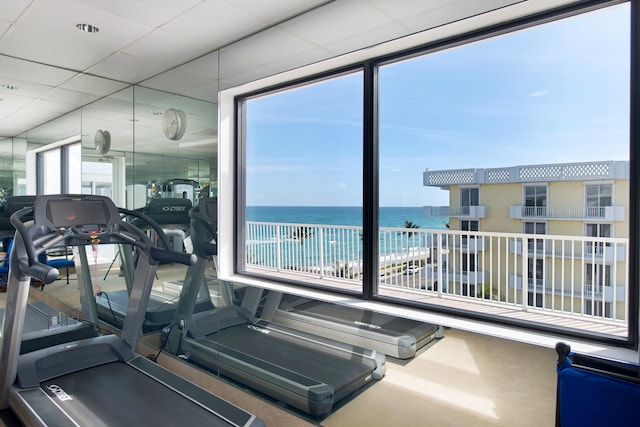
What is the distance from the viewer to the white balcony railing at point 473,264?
259 cm

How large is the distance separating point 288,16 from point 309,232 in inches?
110

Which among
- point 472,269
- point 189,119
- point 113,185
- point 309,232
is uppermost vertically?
point 189,119

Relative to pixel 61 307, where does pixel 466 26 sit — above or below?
above

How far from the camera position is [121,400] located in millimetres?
2475

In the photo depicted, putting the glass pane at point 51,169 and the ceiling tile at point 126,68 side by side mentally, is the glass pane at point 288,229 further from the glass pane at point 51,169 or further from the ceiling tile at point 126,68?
the glass pane at point 51,169

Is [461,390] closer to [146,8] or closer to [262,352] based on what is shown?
[262,352]

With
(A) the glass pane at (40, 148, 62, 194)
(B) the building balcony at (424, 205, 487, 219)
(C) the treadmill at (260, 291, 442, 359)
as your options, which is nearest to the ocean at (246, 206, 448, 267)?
(B) the building balcony at (424, 205, 487, 219)

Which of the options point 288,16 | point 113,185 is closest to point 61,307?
point 113,185

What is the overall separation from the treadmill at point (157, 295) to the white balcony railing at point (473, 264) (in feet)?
2.12

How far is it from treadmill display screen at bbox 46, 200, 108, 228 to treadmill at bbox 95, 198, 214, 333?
95 cm

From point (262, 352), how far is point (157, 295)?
1.64 meters

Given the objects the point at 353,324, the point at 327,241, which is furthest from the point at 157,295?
the point at 353,324

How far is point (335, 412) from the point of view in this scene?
7.97 ft

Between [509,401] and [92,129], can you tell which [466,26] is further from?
[92,129]
